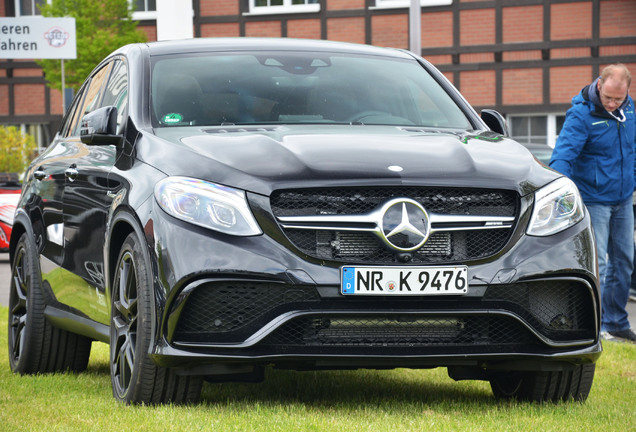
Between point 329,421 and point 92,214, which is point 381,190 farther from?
point 92,214

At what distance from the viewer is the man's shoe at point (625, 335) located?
27.9 feet

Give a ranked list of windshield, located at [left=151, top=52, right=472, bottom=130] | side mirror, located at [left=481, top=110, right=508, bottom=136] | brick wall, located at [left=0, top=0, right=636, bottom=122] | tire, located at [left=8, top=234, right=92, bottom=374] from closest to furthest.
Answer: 1. windshield, located at [left=151, top=52, right=472, bottom=130]
2. side mirror, located at [left=481, top=110, right=508, bottom=136]
3. tire, located at [left=8, top=234, right=92, bottom=374]
4. brick wall, located at [left=0, top=0, right=636, bottom=122]

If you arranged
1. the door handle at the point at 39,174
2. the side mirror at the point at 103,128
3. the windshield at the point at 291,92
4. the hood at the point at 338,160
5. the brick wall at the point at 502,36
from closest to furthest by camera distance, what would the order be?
the hood at the point at 338,160
the side mirror at the point at 103,128
the windshield at the point at 291,92
the door handle at the point at 39,174
the brick wall at the point at 502,36

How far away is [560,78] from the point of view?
2792 centimetres

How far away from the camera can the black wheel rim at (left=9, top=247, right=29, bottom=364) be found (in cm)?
675

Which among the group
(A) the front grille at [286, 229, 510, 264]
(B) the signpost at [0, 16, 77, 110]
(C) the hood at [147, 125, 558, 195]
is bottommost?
(A) the front grille at [286, 229, 510, 264]

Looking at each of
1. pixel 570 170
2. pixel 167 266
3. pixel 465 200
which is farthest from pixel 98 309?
pixel 570 170

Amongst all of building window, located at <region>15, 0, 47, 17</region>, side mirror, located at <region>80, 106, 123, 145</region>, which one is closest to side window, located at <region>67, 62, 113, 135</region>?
side mirror, located at <region>80, 106, 123, 145</region>

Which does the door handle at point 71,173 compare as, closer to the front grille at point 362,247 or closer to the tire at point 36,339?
the tire at point 36,339

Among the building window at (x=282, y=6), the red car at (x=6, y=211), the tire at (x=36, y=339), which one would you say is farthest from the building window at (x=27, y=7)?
the tire at (x=36, y=339)

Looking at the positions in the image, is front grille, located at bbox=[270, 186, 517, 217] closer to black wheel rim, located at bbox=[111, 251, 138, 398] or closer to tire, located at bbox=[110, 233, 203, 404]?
tire, located at bbox=[110, 233, 203, 404]

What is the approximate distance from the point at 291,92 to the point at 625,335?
3.92 metres

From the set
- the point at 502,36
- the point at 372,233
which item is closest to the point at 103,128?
the point at 372,233

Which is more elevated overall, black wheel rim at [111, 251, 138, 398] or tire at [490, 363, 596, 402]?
black wheel rim at [111, 251, 138, 398]
